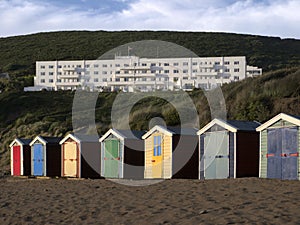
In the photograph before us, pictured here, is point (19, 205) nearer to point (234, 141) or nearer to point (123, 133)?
point (234, 141)

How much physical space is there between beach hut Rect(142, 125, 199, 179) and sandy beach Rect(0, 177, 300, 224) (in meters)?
2.50

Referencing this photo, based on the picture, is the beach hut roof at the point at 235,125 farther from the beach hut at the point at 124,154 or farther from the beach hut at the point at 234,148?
the beach hut at the point at 124,154

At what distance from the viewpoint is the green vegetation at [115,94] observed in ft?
105

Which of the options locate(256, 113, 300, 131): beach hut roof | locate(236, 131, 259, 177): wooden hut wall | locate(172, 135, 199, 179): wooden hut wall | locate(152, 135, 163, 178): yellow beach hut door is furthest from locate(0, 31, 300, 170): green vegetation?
locate(256, 113, 300, 131): beach hut roof

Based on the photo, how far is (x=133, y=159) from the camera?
23297mm

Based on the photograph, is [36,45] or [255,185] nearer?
[255,185]

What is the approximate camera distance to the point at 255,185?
1542cm

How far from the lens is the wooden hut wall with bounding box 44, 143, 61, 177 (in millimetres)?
27000

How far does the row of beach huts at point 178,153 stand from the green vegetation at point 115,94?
7761mm

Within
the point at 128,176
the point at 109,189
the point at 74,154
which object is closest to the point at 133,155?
the point at 128,176

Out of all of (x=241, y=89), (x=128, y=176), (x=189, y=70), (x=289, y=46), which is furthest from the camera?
(x=289, y=46)

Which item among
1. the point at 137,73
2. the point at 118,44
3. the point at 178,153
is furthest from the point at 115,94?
the point at 118,44

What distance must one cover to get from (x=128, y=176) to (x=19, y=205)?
812cm

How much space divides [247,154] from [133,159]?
20.1 ft
